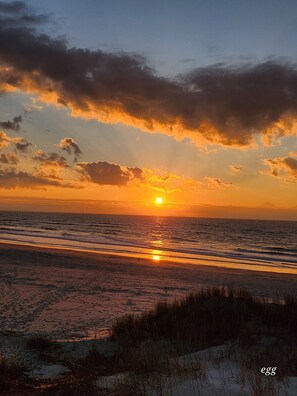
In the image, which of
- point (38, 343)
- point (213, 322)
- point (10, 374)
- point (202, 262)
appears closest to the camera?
point (10, 374)

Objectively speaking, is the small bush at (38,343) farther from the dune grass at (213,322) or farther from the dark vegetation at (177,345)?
the dune grass at (213,322)

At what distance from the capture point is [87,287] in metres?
18.1

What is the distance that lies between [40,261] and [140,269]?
715cm

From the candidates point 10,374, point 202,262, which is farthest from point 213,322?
point 202,262

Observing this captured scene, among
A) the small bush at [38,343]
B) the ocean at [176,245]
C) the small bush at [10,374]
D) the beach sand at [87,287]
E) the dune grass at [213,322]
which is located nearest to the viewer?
the small bush at [10,374]

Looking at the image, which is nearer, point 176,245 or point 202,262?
point 202,262

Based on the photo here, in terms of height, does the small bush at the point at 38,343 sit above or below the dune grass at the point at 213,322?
below

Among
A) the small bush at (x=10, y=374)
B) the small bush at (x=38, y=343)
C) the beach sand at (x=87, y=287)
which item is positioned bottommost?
the beach sand at (x=87, y=287)

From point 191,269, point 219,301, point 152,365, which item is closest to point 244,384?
point 152,365

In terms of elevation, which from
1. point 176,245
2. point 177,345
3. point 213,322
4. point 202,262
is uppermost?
point 213,322

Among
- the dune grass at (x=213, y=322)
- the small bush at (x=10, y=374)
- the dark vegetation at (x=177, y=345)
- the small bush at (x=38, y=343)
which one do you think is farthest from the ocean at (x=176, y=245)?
the small bush at (x=10, y=374)

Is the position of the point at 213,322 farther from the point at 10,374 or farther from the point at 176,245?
the point at 176,245

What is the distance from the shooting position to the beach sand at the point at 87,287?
11.8m

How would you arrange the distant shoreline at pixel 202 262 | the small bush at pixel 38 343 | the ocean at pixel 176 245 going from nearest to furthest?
the small bush at pixel 38 343, the distant shoreline at pixel 202 262, the ocean at pixel 176 245
